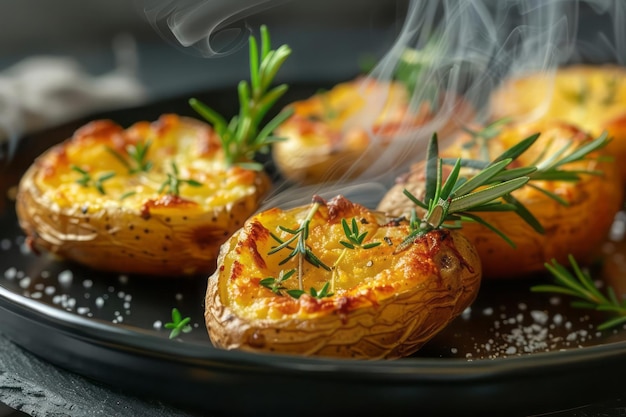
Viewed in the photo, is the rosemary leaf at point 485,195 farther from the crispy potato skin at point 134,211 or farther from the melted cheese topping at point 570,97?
the melted cheese topping at point 570,97

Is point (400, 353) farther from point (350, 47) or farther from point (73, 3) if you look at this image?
point (73, 3)

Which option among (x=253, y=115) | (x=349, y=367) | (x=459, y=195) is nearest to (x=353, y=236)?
(x=459, y=195)

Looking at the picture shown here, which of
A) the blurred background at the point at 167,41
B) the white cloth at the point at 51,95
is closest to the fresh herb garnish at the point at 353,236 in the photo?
Answer: the white cloth at the point at 51,95

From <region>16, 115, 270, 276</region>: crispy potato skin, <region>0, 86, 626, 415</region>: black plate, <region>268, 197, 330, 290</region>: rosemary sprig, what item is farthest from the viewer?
<region>16, 115, 270, 276</region>: crispy potato skin

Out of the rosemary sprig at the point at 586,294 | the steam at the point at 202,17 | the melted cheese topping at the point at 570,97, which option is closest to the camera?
the rosemary sprig at the point at 586,294

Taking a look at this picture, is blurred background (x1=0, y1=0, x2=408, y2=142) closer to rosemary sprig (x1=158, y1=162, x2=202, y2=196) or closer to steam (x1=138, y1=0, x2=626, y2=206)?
→ steam (x1=138, y1=0, x2=626, y2=206)

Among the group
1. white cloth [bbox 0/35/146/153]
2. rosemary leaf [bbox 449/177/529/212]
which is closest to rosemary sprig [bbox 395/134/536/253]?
rosemary leaf [bbox 449/177/529/212]
